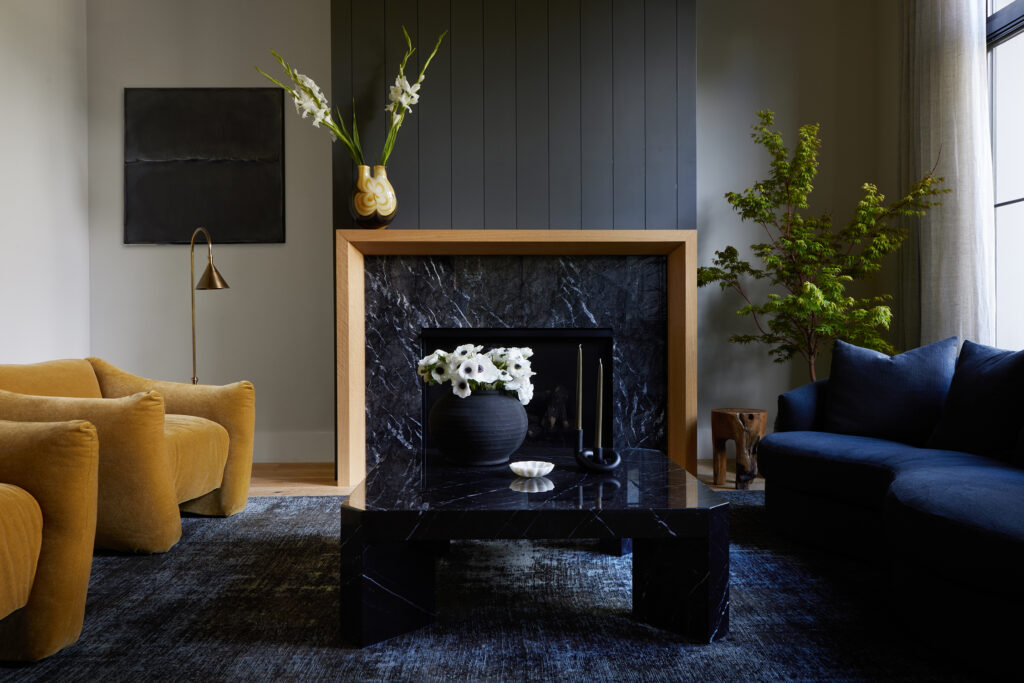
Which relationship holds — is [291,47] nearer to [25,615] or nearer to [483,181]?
[483,181]

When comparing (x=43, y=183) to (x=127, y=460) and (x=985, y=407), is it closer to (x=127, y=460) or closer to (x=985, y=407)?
(x=127, y=460)

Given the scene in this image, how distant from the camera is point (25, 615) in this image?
1717mm

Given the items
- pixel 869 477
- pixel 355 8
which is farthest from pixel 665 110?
pixel 869 477

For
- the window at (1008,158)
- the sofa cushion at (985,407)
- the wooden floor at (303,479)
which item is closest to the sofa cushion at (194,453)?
the wooden floor at (303,479)

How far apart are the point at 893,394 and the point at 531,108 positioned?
7.26 feet

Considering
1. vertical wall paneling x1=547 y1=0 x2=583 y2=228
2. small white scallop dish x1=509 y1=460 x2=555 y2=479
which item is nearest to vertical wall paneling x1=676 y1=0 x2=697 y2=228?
vertical wall paneling x1=547 y1=0 x2=583 y2=228

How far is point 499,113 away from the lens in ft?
12.6

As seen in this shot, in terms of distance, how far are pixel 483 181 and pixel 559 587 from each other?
226 cm

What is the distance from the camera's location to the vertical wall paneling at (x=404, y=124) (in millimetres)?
3830

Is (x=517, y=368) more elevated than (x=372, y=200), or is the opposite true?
(x=372, y=200)

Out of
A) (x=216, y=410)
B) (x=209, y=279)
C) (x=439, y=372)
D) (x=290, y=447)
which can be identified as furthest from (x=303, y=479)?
(x=439, y=372)

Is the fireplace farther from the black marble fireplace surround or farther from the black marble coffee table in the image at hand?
the black marble coffee table

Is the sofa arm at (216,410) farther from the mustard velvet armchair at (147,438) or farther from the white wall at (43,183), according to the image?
the white wall at (43,183)

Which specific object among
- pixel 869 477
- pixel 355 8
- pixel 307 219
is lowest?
pixel 869 477
